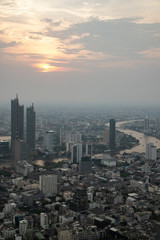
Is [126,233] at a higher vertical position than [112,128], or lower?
lower

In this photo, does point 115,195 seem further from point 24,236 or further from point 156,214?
point 24,236

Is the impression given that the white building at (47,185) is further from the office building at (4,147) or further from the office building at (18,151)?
the office building at (4,147)

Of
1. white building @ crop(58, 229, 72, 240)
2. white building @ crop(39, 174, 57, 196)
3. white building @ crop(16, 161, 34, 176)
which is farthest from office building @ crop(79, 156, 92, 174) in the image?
white building @ crop(58, 229, 72, 240)

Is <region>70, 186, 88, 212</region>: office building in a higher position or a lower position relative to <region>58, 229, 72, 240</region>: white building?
higher

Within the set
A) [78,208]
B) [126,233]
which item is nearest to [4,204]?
[78,208]

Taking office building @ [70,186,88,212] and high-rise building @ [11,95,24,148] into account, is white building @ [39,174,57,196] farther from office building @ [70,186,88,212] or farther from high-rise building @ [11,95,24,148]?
high-rise building @ [11,95,24,148]

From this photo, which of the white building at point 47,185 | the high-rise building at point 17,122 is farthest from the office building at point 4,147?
the white building at point 47,185

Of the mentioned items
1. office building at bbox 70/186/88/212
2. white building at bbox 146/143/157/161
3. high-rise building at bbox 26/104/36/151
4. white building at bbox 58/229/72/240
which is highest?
high-rise building at bbox 26/104/36/151

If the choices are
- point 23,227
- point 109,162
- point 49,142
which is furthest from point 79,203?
point 49,142
